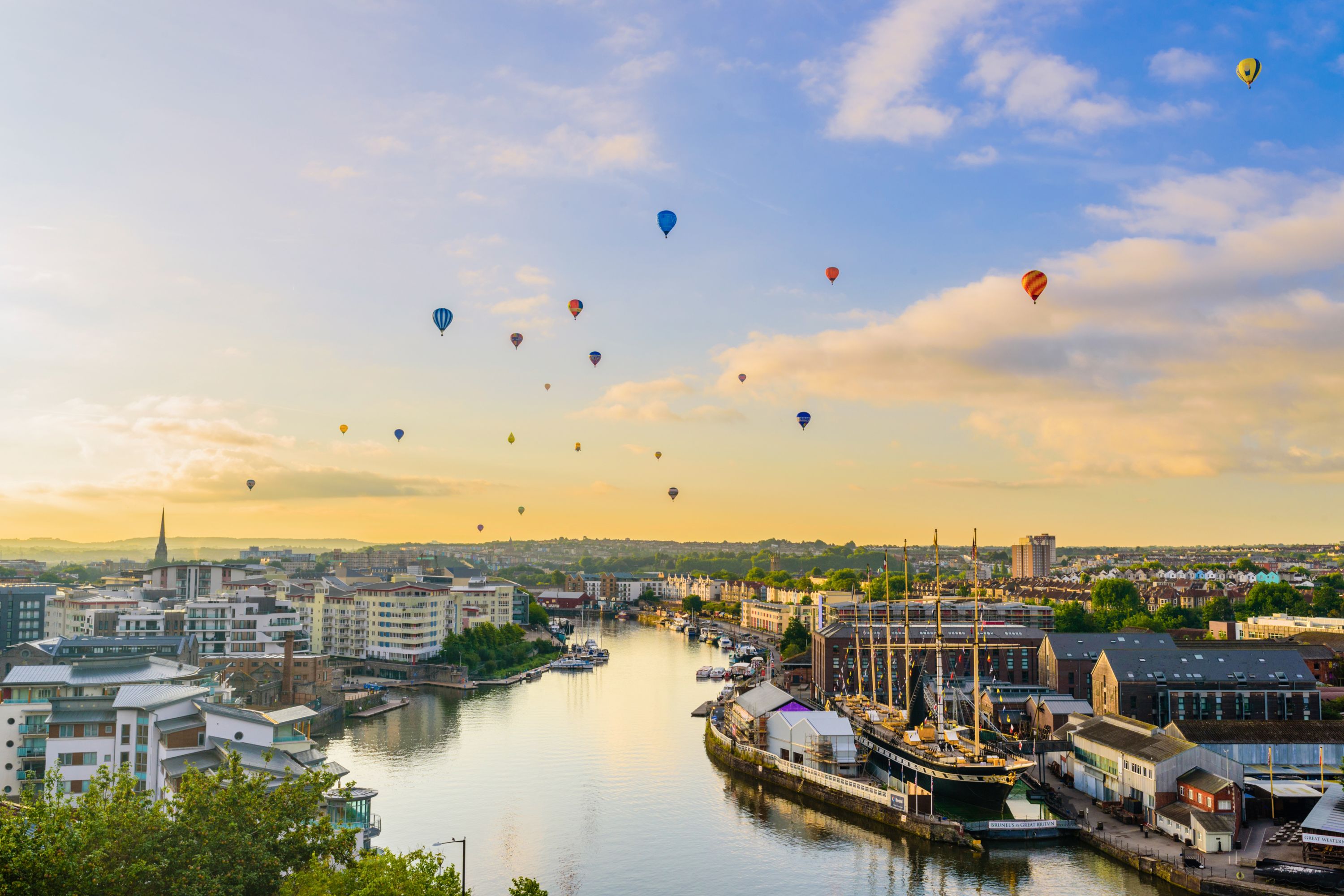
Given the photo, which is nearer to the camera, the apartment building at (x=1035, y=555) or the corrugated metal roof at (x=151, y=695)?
the corrugated metal roof at (x=151, y=695)

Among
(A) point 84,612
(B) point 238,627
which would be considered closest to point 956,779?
(B) point 238,627

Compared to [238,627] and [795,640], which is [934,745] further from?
[238,627]

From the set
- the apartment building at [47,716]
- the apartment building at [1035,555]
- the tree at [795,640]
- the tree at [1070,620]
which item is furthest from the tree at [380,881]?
the apartment building at [1035,555]

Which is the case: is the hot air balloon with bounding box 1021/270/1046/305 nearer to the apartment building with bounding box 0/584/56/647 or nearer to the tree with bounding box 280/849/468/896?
the tree with bounding box 280/849/468/896

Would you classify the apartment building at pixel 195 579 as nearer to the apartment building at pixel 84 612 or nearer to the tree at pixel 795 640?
the apartment building at pixel 84 612

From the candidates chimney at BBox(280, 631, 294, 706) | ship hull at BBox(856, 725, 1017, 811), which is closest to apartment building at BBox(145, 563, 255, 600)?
chimney at BBox(280, 631, 294, 706)

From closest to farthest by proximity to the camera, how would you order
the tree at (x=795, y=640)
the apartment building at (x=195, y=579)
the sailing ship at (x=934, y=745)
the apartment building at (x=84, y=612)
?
the sailing ship at (x=934, y=745)
the apartment building at (x=84, y=612)
the apartment building at (x=195, y=579)
the tree at (x=795, y=640)
